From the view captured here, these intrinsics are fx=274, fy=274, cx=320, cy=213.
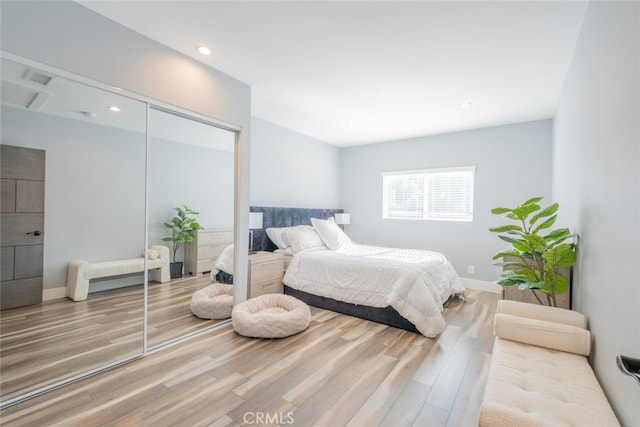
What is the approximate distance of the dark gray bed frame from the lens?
3013 millimetres

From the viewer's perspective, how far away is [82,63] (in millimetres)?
1950

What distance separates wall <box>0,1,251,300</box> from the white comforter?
A: 3.01 ft

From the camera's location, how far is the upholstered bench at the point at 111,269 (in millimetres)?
2219

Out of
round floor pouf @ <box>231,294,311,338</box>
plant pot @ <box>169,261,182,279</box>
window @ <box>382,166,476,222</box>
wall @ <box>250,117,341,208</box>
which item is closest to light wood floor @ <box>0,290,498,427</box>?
round floor pouf @ <box>231,294,311,338</box>

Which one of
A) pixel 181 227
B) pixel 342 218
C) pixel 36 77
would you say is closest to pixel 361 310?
pixel 181 227

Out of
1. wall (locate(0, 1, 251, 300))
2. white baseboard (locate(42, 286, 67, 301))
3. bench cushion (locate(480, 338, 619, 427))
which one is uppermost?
wall (locate(0, 1, 251, 300))

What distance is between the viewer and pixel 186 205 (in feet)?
8.97

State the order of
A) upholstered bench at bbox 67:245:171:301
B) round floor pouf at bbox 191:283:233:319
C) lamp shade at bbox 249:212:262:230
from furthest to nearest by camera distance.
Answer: lamp shade at bbox 249:212:262:230
round floor pouf at bbox 191:283:233:319
upholstered bench at bbox 67:245:171:301

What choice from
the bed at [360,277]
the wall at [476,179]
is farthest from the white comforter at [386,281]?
the wall at [476,179]

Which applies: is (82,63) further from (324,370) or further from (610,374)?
(610,374)

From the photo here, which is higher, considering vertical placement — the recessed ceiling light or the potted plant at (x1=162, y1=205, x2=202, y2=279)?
the recessed ceiling light

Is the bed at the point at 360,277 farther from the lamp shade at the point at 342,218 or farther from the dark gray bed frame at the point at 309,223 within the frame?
the lamp shade at the point at 342,218

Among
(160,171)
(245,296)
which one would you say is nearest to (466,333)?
(245,296)

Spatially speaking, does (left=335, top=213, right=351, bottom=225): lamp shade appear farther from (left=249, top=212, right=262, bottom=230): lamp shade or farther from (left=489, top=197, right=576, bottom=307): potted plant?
(left=489, top=197, right=576, bottom=307): potted plant
